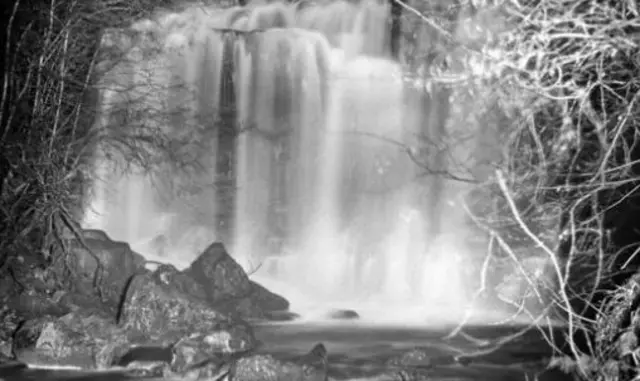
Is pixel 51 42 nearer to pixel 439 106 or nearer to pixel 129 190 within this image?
pixel 129 190

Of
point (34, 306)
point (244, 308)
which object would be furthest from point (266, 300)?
point (34, 306)

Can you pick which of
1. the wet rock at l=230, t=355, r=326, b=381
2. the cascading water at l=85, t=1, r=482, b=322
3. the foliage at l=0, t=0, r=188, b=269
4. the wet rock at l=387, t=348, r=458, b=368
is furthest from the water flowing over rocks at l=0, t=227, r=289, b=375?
the cascading water at l=85, t=1, r=482, b=322

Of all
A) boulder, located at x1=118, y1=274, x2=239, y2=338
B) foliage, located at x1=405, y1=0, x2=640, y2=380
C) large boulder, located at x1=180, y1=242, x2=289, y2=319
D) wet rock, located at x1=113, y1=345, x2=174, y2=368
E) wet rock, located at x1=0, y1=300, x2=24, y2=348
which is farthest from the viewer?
large boulder, located at x1=180, y1=242, x2=289, y2=319

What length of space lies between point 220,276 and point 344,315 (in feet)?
7.94

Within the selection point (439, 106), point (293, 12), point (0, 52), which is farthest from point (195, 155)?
point (0, 52)

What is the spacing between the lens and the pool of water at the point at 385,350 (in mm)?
9617

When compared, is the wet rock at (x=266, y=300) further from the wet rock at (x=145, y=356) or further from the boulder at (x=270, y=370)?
the boulder at (x=270, y=370)

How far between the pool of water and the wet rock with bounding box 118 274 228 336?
0.97 metres

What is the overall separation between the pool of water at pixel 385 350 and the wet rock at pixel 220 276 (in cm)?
100

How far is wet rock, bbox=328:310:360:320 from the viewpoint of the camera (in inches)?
555

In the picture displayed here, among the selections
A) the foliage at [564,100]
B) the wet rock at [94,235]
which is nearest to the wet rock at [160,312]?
the wet rock at [94,235]

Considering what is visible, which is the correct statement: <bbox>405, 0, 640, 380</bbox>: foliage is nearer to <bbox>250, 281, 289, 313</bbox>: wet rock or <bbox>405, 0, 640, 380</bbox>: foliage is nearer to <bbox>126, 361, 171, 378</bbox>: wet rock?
<bbox>126, 361, 171, 378</bbox>: wet rock

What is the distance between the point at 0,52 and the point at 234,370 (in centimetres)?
669

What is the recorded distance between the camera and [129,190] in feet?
60.7
